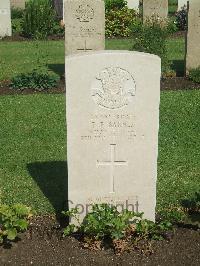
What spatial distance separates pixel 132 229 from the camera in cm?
489

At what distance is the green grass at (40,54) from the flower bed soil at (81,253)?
292 inches

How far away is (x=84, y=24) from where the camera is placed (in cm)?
1135

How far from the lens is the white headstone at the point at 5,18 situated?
1837 cm

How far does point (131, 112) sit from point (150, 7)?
1325 centimetres

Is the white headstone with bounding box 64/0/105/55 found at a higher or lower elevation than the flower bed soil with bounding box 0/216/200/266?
higher

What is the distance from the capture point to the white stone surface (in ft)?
37.7

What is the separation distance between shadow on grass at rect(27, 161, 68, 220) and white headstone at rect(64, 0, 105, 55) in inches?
195

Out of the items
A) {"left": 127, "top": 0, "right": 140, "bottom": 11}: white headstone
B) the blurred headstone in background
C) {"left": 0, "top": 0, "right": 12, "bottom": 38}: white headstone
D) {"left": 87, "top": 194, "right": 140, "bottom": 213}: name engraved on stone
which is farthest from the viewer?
{"left": 127, "top": 0, "right": 140, "bottom": 11}: white headstone

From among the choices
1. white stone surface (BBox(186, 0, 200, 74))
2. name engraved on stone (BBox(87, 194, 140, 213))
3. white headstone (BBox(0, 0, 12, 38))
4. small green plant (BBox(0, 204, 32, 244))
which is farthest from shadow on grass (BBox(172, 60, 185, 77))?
small green plant (BBox(0, 204, 32, 244))

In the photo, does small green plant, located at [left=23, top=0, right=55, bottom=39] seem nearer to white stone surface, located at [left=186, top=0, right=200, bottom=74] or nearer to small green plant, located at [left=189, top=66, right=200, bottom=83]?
white stone surface, located at [left=186, top=0, right=200, bottom=74]

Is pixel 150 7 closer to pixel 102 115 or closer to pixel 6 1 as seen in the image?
pixel 6 1

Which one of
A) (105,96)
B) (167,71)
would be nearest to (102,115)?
(105,96)

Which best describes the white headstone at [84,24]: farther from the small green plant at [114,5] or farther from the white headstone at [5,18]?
the small green plant at [114,5]

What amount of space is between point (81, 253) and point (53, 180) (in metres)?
1.84
